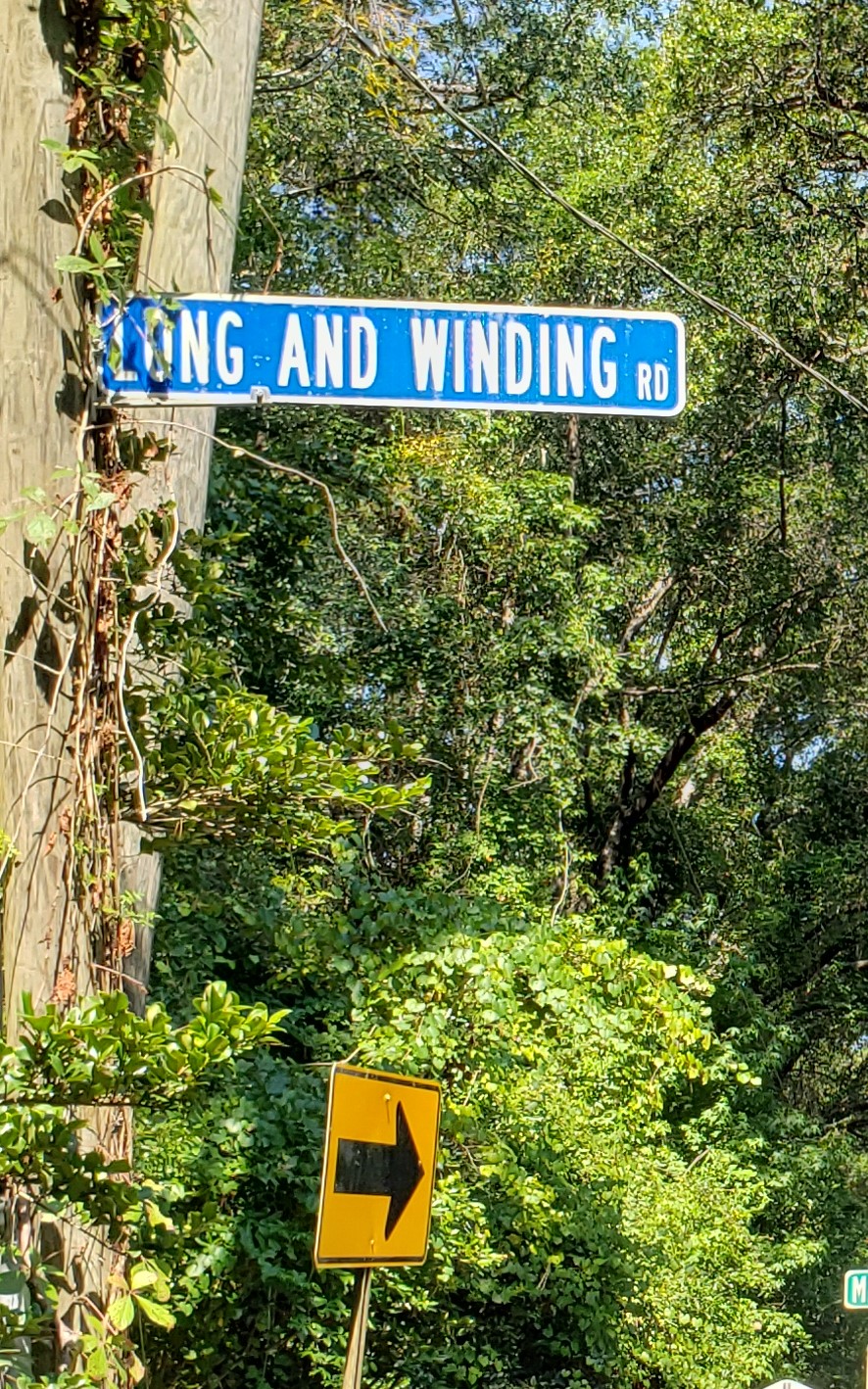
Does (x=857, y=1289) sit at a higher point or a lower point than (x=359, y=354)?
lower

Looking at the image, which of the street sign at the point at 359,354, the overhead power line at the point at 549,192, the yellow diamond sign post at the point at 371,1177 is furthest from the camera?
the overhead power line at the point at 549,192

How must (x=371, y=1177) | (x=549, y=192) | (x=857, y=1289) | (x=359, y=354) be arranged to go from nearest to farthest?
(x=359, y=354), (x=371, y=1177), (x=549, y=192), (x=857, y=1289)

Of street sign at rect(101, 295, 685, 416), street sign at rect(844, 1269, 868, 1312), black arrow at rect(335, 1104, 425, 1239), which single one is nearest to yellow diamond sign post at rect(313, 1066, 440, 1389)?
black arrow at rect(335, 1104, 425, 1239)

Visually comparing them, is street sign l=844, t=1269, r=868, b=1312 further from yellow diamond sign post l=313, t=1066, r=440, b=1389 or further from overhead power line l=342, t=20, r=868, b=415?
yellow diamond sign post l=313, t=1066, r=440, b=1389

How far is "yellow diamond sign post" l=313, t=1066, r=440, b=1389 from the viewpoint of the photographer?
3.76 metres

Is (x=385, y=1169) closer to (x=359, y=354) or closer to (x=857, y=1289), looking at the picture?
(x=359, y=354)

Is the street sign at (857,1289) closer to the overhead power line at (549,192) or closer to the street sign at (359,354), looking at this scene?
the overhead power line at (549,192)

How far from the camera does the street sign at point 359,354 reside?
3.15m

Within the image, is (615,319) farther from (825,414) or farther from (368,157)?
(825,414)

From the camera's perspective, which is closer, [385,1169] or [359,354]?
[359,354]

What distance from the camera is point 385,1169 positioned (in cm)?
400

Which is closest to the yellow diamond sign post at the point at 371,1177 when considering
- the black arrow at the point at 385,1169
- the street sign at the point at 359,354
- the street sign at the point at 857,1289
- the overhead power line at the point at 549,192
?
the black arrow at the point at 385,1169

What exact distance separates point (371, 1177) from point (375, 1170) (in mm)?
28

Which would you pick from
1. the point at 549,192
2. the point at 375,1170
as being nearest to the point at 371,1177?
the point at 375,1170
